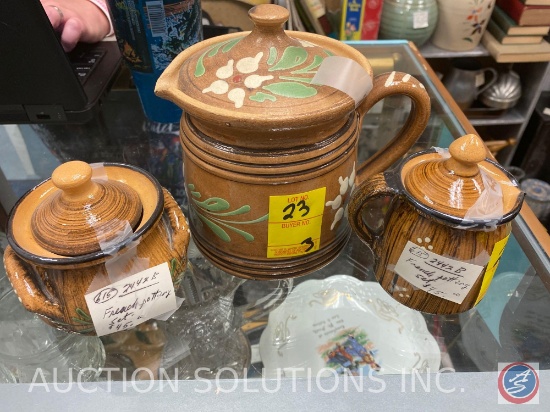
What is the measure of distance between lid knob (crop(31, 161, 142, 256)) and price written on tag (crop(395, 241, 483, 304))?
294 millimetres

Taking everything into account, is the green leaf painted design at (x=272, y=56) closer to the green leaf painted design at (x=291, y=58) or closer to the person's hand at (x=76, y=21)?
the green leaf painted design at (x=291, y=58)

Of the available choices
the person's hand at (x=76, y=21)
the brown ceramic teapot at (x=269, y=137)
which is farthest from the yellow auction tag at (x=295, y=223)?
the person's hand at (x=76, y=21)

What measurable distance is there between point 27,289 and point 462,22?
1.63 metres

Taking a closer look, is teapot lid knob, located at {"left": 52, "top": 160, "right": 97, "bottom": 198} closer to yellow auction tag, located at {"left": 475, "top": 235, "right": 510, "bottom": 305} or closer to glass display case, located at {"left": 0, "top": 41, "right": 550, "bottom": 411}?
glass display case, located at {"left": 0, "top": 41, "right": 550, "bottom": 411}

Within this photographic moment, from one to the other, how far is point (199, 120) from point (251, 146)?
6cm

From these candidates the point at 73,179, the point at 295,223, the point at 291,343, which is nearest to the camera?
the point at 73,179

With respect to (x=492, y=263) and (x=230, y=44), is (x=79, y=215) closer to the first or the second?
(x=230, y=44)

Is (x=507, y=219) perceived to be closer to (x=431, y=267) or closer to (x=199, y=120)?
(x=431, y=267)

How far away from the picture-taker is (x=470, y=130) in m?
0.76

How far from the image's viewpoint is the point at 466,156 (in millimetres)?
465

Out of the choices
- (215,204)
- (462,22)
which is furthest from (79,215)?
(462,22)

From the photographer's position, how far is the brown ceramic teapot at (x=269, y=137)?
0.45 metres

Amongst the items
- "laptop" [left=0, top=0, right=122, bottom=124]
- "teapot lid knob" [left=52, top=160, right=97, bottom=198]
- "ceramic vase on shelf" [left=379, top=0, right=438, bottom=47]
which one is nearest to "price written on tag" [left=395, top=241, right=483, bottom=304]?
"teapot lid knob" [left=52, top=160, right=97, bottom=198]

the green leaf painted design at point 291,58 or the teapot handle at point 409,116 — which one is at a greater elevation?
the green leaf painted design at point 291,58
